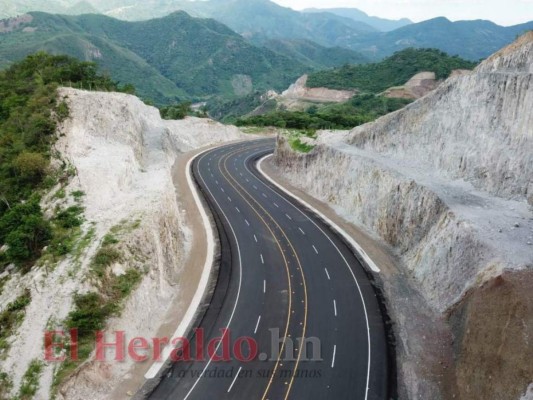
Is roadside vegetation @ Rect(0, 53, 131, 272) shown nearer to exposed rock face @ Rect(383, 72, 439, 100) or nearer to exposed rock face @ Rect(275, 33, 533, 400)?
exposed rock face @ Rect(275, 33, 533, 400)

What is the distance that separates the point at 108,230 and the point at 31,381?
1120 centimetres

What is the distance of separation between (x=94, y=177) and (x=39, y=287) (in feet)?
44.3

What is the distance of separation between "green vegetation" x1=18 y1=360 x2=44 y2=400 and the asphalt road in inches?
234

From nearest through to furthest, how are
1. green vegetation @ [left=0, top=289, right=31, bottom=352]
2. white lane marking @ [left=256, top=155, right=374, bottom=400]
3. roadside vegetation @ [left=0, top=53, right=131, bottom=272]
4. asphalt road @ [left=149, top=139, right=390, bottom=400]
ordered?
asphalt road @ [left=149, top=139, right=390, bottom=400]
green vegetation @ [left=0, top=289, right=31, bottom=352]
white lane marking @ [left=256, top=155, right=374, bottom=400]
roadside vegetation @ [left=0, top=53, right=131, bottom=272]

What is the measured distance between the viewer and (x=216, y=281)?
3112cm

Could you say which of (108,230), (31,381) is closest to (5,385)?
(31,381)

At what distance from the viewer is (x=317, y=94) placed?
582 feet

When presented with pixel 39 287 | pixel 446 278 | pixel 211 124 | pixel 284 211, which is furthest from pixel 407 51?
pixel 39 287

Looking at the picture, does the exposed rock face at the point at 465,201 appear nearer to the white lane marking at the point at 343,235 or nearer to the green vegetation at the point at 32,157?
the white lane marking at the point at 343,235

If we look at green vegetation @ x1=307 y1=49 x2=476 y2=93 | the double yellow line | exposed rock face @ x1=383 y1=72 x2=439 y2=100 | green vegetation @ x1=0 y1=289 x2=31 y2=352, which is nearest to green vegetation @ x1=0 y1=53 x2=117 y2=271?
green vegetation @ x1=0 y1=289 x2=31 y2=352

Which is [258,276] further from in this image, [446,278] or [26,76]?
[26,76]

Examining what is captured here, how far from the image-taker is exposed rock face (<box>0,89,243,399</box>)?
2158cm

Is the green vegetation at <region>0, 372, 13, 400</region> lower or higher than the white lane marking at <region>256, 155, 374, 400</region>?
lower

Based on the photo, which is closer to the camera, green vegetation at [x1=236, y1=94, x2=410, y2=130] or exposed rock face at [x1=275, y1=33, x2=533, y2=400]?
exposed rock face at [x1=275, y1=33, x2=533, y2=400]
